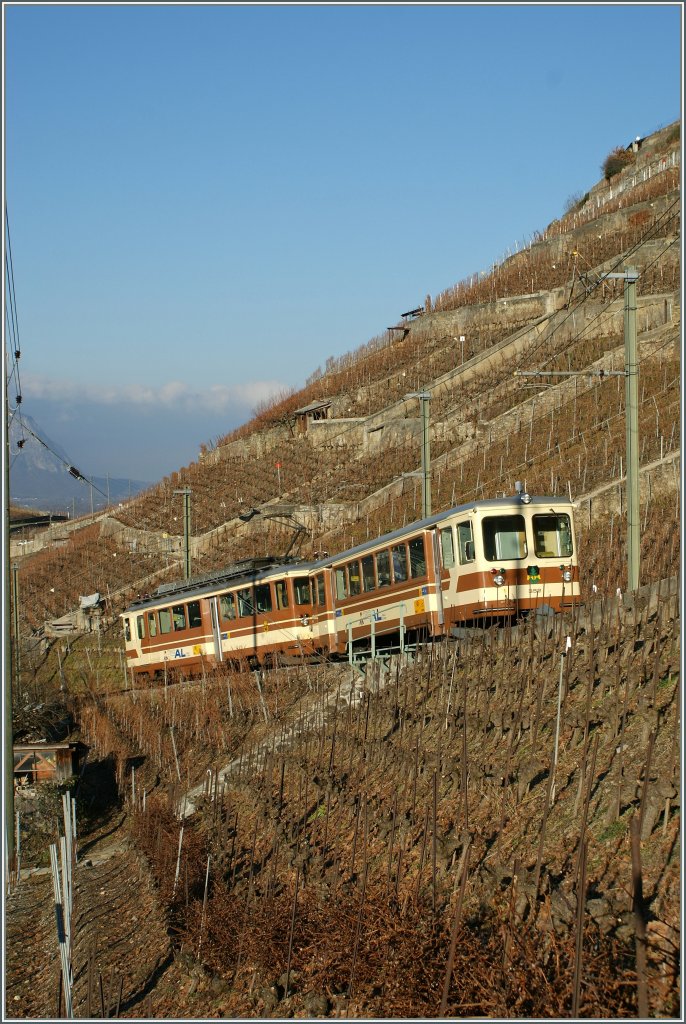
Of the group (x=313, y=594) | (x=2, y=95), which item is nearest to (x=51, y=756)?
(x=313, y=594)

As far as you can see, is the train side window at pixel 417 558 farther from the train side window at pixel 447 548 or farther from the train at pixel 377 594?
the train side window at pixel 447 548

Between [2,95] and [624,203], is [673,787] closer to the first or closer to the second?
[2,95]

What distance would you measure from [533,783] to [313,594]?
14.8 metres

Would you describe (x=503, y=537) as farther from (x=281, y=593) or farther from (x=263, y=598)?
(x=263, y=598)

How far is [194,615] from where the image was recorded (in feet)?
98.4

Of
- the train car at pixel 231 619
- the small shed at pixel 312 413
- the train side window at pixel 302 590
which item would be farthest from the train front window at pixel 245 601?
the small shed at pixel 312 413

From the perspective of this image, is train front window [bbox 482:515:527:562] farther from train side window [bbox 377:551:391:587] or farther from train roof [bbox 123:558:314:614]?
train roof [bbox 123:558:314:614]

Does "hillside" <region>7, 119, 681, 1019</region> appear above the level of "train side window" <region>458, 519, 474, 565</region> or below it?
below

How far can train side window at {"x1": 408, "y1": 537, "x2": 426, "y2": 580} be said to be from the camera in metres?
20.5

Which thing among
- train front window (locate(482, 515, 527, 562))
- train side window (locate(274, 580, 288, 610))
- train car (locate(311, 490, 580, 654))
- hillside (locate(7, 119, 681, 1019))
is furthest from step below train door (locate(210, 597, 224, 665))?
train front window (locate(482, 515, 527, 562))

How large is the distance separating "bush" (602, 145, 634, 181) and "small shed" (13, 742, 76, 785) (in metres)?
74.0

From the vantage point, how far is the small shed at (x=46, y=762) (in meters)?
22.8

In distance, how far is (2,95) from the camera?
1044cm

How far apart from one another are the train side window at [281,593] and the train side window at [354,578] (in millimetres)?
3111
